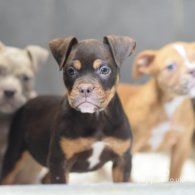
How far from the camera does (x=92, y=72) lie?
1.39m

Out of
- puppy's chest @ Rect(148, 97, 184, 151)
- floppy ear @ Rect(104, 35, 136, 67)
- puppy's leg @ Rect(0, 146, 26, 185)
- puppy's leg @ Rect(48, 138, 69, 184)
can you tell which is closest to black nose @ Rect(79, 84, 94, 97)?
floppy ear @ Rect(104, 35, 136, 67)

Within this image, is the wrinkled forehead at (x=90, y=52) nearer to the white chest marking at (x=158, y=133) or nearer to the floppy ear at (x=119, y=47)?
the floppy ear at (x=119, y=47)

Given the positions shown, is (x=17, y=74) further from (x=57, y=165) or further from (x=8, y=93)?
(x=57, y=165)

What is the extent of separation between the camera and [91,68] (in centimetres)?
139

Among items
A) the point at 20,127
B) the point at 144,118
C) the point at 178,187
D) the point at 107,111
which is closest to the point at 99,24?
the point at 144,118

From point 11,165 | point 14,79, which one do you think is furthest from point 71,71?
point 14,79

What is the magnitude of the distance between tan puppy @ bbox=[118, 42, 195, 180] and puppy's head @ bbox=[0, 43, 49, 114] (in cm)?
45

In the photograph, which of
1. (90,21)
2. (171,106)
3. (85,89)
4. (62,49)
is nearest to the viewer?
(85,89)

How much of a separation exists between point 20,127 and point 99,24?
0.76 meters

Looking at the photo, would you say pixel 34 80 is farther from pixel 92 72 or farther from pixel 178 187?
pixel 178 187

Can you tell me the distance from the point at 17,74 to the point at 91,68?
2.62 feet

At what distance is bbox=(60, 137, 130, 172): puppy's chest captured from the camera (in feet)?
4.95

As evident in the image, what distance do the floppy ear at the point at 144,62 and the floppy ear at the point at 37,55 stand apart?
16.1 inches

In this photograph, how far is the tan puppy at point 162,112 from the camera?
2105 mm
